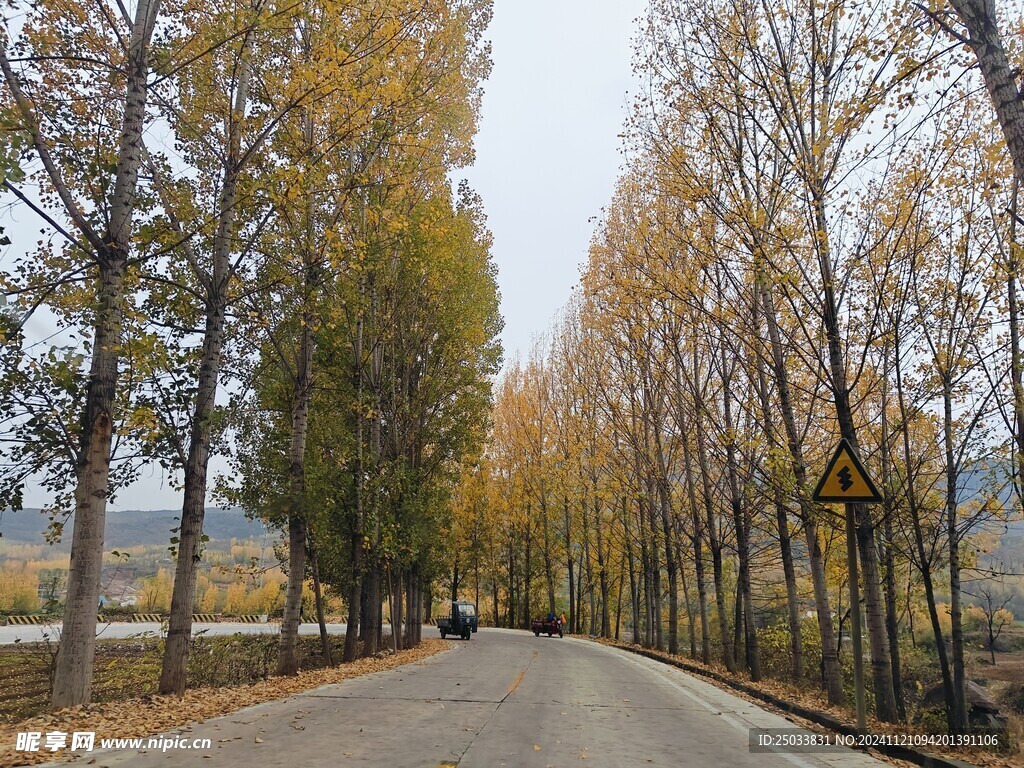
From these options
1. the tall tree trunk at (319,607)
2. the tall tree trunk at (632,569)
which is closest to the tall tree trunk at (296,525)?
the tall tree trunk at (319,607)

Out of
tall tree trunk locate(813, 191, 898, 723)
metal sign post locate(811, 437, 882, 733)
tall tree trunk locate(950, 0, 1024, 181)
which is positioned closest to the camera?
tall tree trunk locate(950, 0, 1024, 181)

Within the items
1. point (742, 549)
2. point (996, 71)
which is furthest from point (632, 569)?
point (996, 71)

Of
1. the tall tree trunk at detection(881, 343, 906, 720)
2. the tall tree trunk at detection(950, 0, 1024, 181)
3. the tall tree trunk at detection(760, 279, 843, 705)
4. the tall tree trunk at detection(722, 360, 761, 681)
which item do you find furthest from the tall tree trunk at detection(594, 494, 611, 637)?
the tall tree trunk at detection(950, 0, 1024, 181)

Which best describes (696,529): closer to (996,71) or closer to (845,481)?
(845,481)

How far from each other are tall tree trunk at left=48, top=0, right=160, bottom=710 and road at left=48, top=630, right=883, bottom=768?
1668 millimetres

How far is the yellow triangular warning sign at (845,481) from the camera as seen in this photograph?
6852 mm

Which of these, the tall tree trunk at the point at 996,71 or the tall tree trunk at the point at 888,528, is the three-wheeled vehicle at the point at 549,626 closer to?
the tall tree trunk at the point at 888,528

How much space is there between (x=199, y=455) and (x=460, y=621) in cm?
2609

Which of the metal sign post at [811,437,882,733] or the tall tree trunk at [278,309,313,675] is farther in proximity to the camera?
the tall tree trunk at [278,309,313,675]

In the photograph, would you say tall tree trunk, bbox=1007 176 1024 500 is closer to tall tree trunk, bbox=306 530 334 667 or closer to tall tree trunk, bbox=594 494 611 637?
tall tree trunk, bbox=306 530 334 667

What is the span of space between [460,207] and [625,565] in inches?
886

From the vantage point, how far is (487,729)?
7008 mm

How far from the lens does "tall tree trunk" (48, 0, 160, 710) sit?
23.0 feet

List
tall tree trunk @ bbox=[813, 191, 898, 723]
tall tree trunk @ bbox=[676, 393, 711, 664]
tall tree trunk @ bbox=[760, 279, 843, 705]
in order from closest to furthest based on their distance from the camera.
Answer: tall tree trunk @ bbox=[813, 191, 898, 723], tall tree trunk @ bbox=[760, 279, 843, 705], tall tree trunk @ bbox=[676, 393, 711, 664]
